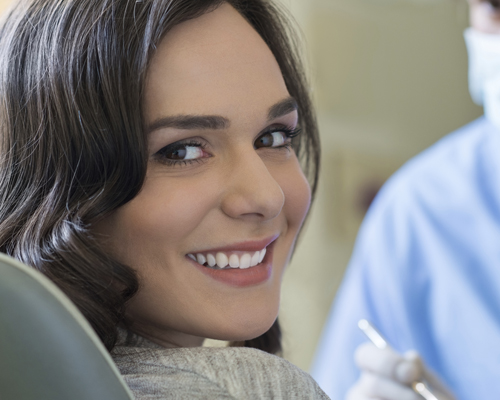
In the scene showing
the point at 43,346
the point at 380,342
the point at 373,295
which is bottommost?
the point at 373,295

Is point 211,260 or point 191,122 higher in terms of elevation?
point 191,122

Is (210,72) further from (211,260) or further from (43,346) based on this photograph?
(43,346)

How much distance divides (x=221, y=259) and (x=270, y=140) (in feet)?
0.60

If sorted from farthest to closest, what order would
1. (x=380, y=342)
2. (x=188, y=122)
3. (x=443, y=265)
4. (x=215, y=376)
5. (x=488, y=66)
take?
(x=488, y=66) → (x=443, y=265) → (x=380, y=342) → (x=188, y=122) → (x=215, y=376)

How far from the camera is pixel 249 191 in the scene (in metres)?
0.65

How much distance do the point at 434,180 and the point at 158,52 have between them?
3.46 feet

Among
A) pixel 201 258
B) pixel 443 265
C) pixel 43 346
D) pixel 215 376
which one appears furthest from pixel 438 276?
pixel 43 346

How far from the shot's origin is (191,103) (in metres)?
0.63

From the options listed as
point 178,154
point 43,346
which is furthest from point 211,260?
point 43,346

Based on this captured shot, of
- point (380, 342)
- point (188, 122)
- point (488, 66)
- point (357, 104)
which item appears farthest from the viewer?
point (357, 104)

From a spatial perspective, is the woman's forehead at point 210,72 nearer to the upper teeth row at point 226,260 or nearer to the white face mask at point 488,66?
the upper teeth row at point 226,260

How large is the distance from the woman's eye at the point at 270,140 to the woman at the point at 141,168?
0.06 m

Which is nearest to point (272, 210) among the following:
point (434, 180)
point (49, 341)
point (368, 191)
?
point (49, 341)

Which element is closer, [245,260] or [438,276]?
[245,260]
